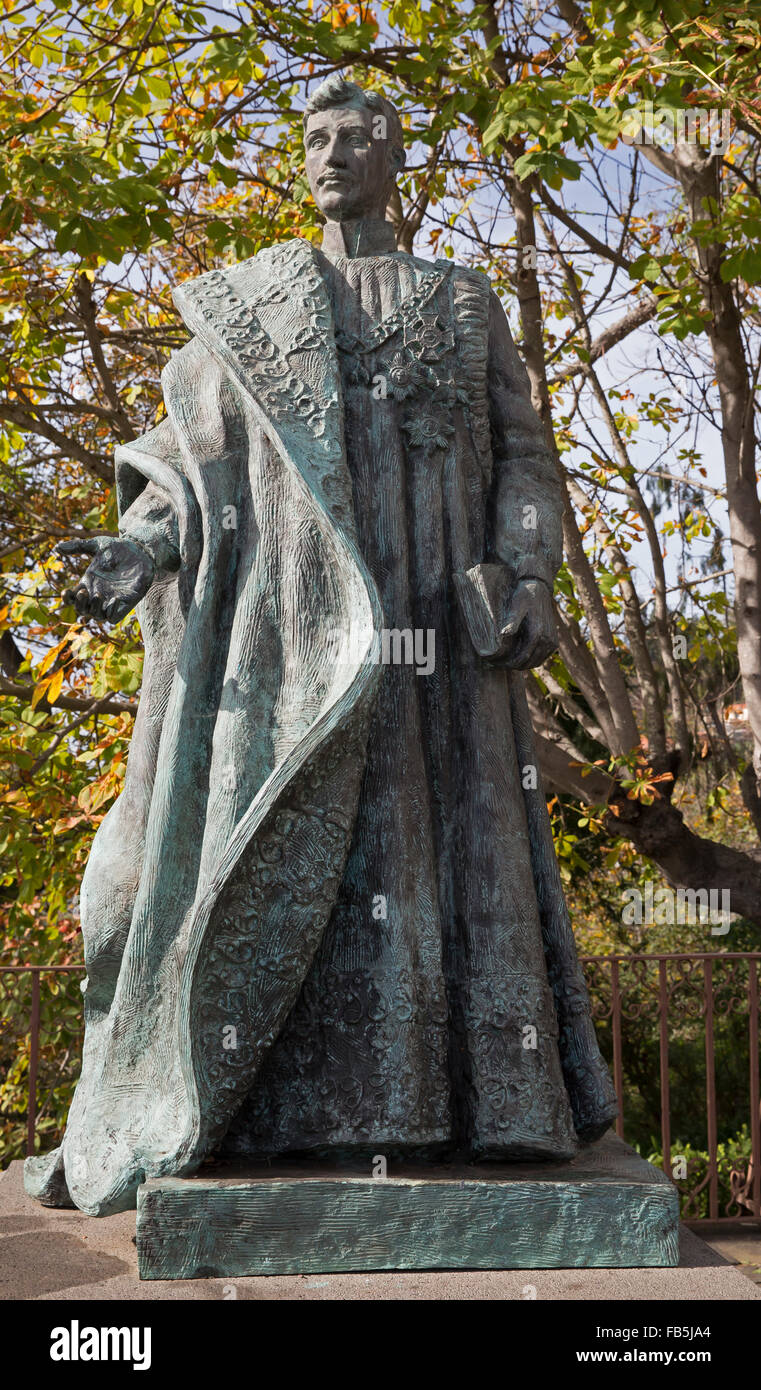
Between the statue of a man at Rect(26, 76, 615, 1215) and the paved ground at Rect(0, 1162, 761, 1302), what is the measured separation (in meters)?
0.15

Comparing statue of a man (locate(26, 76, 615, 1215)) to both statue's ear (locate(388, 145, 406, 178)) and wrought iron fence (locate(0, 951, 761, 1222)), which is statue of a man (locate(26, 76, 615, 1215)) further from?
wrought iron fence (locate(0, 951, 761, 1222))

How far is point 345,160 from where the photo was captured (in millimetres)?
3229

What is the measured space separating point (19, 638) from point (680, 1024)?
732 centimetres

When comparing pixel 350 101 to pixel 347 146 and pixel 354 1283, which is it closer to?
pixel 347 146

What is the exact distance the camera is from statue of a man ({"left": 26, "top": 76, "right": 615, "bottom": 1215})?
2.75 meters

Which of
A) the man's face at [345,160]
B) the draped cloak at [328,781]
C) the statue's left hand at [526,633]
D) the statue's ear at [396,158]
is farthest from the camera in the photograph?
the statue's ear at [396,158]

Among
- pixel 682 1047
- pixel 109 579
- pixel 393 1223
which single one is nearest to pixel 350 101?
pixel 109 579

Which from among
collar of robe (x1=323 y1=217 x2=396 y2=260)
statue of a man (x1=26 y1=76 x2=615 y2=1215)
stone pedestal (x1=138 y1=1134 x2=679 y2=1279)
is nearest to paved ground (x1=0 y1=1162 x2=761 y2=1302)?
stone pedestal (x1=138 y1=1134 x2=679 y2=1279)

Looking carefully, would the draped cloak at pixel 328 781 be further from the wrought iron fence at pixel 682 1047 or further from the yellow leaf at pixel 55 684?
the wrought iron fence at pixel 682 1047

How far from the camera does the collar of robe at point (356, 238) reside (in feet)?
10.8

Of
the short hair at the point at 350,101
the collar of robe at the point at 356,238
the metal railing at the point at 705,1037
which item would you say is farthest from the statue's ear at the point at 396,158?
the metal railing at the point at 705,1037

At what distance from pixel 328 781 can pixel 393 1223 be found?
2.72 feet

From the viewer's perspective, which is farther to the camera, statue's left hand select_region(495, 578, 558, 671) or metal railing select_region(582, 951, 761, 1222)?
metal railing select_region(582, 951, 761, 1222)

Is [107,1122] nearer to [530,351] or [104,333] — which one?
[530,351]
